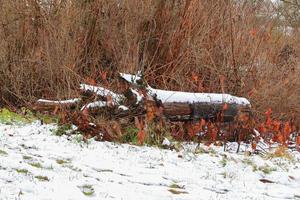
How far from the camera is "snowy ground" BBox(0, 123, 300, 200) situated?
13.1 ft

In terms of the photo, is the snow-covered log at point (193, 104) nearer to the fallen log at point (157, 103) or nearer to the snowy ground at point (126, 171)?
the fallen log at point (157, 103)

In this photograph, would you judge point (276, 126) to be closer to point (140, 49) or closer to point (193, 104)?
point (193, 104)

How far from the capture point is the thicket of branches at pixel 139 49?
8.20 m

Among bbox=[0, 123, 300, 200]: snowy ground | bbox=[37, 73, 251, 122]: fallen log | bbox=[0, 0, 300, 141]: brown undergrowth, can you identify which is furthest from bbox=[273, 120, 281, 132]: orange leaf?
bbox=[0, 0, 300, 141]: brown undergrowth

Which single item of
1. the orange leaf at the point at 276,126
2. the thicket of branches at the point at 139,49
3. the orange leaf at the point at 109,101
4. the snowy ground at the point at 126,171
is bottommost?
the snowy ground at the point at 126,171

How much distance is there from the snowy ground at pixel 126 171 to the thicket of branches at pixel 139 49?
1.91 m

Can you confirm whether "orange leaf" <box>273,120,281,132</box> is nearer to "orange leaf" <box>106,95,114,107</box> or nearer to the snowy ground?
the snowy ground

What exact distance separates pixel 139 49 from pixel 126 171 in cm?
378

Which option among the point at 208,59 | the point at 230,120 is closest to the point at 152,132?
the point at 230,120

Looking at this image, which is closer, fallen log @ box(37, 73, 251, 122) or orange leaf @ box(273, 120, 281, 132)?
fallen log @ box(37, 73, 251, 122)

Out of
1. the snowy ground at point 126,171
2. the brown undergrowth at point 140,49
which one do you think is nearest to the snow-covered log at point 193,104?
the snowy ground at point 126,171

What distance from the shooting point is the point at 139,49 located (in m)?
8.32

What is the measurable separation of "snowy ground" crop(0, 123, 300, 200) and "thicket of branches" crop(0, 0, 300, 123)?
1.91 meters

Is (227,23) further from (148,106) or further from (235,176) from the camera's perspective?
(235,176)
